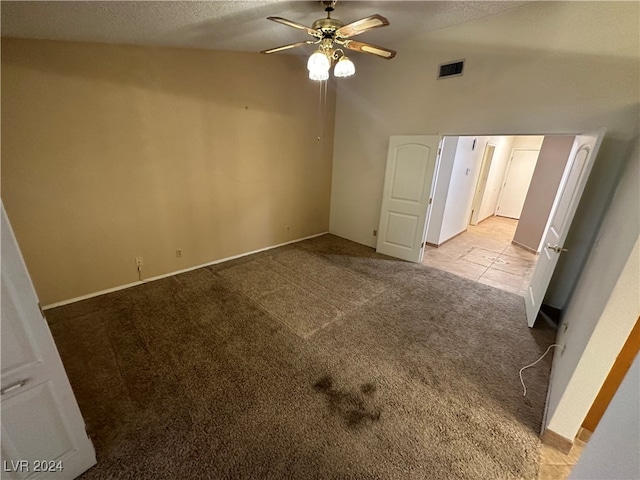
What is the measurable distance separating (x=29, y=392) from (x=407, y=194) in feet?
13.8

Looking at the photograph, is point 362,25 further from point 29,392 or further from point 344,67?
point 29,392

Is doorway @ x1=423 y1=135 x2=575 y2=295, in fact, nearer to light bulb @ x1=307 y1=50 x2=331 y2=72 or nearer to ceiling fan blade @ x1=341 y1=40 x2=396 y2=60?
ceiling fan blade @ x1=341 y1=40 x2=396 y2=60

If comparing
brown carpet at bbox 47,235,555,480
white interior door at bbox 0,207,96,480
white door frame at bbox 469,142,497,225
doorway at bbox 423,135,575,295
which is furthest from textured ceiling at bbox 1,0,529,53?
white door frame at bbox 469,142,497,225

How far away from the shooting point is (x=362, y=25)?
5.98 ft

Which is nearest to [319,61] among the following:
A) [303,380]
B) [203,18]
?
[203,18]

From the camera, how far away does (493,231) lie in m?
6.36

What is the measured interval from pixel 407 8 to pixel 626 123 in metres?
2.37

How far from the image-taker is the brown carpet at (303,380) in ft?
4.95

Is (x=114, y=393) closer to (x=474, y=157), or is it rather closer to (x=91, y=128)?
(x=91, y=128)

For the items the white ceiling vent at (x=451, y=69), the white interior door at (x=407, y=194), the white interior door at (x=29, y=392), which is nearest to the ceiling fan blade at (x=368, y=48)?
the white ceiling vent at (x=451, y=69)

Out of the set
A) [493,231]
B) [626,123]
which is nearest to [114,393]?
[626,123]

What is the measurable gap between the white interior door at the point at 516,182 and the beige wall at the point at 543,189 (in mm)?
2231

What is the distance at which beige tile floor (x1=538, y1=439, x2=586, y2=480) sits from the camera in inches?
58.5

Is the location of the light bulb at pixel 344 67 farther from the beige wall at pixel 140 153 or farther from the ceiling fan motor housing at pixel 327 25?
the beige wall at pixel 140 153
